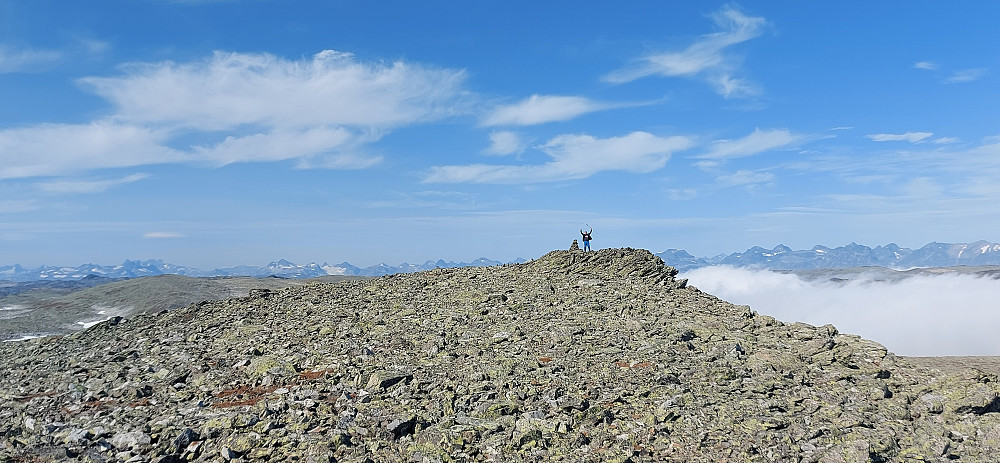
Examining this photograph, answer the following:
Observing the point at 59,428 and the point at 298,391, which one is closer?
the point at 59,428

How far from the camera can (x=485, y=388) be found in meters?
21.2

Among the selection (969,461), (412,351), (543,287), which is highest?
(543,287)

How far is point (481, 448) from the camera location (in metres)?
16.9

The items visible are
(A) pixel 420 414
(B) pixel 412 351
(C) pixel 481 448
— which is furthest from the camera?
(B) pixel 412 351

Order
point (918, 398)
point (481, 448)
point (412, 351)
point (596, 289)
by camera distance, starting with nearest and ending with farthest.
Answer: point (481, 448), point (918, 398), point (412, 351), point (596, 289)

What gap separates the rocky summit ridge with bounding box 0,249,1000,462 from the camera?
1733 centimetres

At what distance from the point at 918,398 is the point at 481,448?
1584cm

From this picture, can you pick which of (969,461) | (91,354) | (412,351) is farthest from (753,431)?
(91,354)

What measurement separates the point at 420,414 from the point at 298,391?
5495mm

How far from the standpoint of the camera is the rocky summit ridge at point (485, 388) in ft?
56.9

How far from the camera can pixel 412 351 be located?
1025 inches

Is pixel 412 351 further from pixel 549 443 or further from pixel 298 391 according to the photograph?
pixel 549 443

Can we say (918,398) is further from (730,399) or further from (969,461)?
(730,399)

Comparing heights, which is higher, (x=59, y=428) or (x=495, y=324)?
(x=495, y=324)
